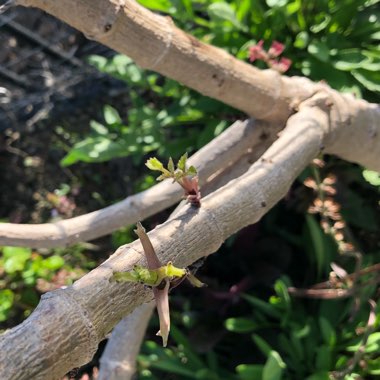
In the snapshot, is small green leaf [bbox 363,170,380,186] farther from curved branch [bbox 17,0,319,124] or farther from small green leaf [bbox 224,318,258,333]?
small green leaf [bbox 224,318,258,333]

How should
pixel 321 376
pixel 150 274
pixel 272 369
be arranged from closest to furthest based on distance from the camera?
1. pixel 150 274
2. pixel 272 369
3. pixel 321 376

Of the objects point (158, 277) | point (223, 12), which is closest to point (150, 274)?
point (158, 277)

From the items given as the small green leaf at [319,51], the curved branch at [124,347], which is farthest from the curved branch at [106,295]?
→ the small green leaf at [319,51]

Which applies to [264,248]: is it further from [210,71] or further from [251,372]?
[210,71]

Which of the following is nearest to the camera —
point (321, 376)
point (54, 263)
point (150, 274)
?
point (150, 274)

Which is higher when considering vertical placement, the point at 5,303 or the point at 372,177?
the point at 372,177

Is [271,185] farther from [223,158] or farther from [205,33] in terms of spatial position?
[205,33]

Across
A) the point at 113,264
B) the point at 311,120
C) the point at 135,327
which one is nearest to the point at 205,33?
the point at 311,120

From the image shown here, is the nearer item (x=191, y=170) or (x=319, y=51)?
(x=191, y=170)
